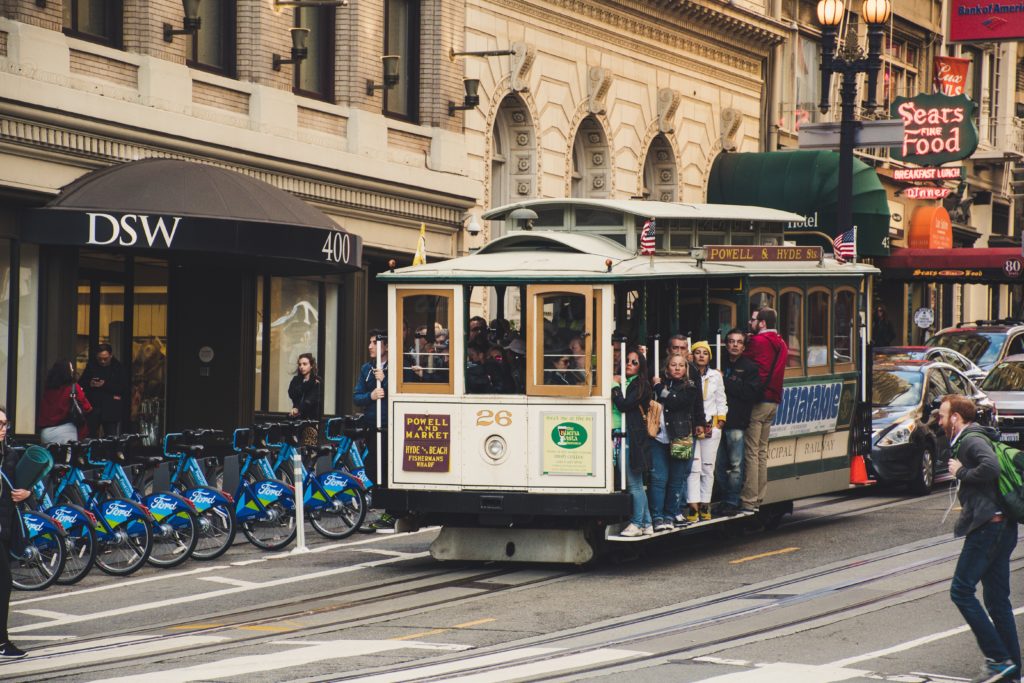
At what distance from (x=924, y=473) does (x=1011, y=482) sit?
11.1 metres

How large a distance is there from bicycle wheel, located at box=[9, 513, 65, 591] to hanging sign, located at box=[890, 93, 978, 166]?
97.0 ft

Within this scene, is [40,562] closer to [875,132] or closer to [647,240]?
[647,240]

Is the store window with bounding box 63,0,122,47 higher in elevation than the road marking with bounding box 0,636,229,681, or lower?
higher

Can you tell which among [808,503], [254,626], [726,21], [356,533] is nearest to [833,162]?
[726,21]

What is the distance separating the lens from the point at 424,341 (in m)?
14.8

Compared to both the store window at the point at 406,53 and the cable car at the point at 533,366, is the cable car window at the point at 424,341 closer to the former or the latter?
the cable car at the point at 533,366

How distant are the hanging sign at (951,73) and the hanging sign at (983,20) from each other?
3.79 metres

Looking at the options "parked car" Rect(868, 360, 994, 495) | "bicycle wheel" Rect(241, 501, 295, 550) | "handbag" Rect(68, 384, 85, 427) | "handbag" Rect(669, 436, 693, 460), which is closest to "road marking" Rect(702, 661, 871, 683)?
"handbag" Rect(669, 436, 693, 460)

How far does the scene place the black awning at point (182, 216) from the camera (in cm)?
1872

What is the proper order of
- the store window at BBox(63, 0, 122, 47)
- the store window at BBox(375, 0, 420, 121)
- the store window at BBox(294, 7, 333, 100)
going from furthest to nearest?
the store window at BBox(375, 0, 420, 121) < the store window at BBox(294, 7, 333, 100) < the store window at BBox(63, 0, 122, 47)

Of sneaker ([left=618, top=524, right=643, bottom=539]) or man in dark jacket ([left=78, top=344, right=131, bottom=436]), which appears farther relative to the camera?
man in dark jacket ([left=78, top=344, right=131, bottom=436])

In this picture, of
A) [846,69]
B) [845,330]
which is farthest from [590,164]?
[845,330]

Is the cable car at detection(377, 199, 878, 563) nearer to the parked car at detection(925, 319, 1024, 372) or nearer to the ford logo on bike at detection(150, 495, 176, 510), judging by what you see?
the ford logo on bike at detection(150, 495, 176, 510)

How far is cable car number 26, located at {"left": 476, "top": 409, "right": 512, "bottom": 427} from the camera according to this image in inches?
567
